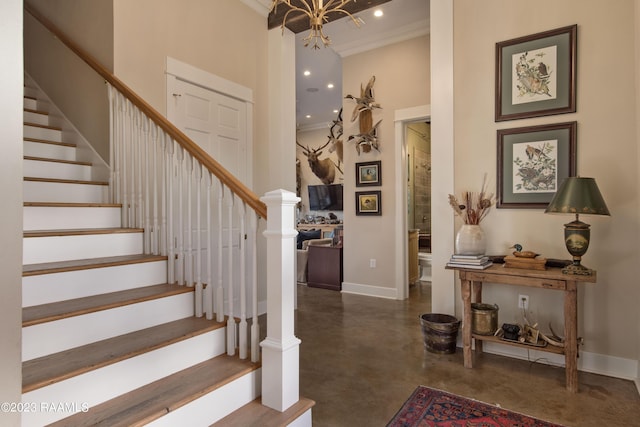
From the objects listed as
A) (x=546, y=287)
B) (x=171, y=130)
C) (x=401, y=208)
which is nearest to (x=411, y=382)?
(x=546, y=287)

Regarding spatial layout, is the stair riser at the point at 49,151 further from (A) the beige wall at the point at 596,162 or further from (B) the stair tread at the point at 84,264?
(A) the beige wall at the point at 596,162

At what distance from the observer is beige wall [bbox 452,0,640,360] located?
8.40ft

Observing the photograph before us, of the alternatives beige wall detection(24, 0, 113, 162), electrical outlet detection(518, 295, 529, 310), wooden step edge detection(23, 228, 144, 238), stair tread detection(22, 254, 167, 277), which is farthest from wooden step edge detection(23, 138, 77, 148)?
electrical outlet detection(518, 295, 529, 310)

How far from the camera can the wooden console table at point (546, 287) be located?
237 centimetres

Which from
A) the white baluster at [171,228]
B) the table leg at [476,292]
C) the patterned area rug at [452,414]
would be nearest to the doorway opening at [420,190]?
the table leg at [476,292]

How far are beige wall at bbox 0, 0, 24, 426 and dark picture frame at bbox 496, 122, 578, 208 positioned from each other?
9.96ft

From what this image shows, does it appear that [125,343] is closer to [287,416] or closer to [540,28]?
[287,416]

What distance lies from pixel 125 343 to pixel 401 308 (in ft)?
10.7

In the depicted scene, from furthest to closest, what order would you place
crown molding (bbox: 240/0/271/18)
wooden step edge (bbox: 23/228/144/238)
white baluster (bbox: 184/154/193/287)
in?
crown molding (bbox: 240/0/271/18) < white baluster (bbox: 184/154/193/287) < wooden step edge (bbox: 23/228/144/238)

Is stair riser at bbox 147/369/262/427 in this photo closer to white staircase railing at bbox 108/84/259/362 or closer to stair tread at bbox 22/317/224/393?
white staircase railing at bbox 108/84/259/362

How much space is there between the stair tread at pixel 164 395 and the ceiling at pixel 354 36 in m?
3.03

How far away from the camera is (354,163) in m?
5.19

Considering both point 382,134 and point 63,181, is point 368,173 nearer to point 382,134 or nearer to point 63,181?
point 382,134

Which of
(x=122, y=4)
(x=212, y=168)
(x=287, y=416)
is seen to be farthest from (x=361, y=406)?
(x=122, y=4)
